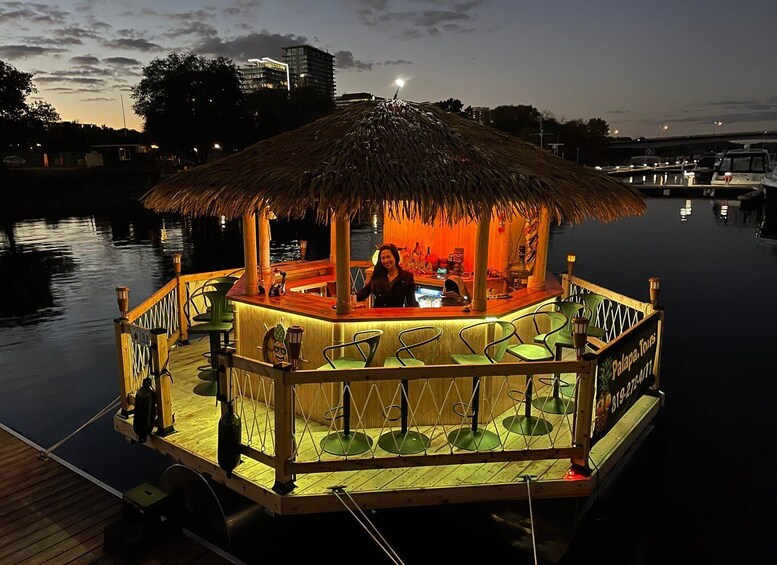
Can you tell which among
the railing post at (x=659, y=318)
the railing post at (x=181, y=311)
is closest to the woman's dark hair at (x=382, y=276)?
the railing post at (x=659, y=318)

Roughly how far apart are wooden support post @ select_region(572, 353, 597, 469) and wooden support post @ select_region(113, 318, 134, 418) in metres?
5.22

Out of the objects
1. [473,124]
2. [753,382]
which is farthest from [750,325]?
[473,124]

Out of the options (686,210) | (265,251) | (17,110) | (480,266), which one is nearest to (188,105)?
(17,110)

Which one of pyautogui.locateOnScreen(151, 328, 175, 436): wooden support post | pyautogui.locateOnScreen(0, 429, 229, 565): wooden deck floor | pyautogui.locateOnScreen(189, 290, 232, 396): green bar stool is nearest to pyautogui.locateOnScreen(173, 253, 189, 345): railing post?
pyautogui.locateOnScreen(189, 290, 232, 396): green bar stool

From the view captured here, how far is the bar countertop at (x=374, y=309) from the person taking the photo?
21.0 ft

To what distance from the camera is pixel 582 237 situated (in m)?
37.7

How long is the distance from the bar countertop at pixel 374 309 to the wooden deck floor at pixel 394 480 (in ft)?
4.57

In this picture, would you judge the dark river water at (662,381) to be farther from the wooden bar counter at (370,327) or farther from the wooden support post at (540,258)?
the wooden support post at (540,258)

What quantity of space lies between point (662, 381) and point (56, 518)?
39.9 ft

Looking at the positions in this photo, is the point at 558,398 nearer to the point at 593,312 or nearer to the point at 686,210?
the point at 593,312

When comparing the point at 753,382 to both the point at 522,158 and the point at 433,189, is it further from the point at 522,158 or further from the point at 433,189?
the point at 433,189

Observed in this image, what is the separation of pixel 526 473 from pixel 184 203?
221 inches

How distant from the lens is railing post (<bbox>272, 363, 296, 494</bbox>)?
15.6ft

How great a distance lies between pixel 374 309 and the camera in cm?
663
